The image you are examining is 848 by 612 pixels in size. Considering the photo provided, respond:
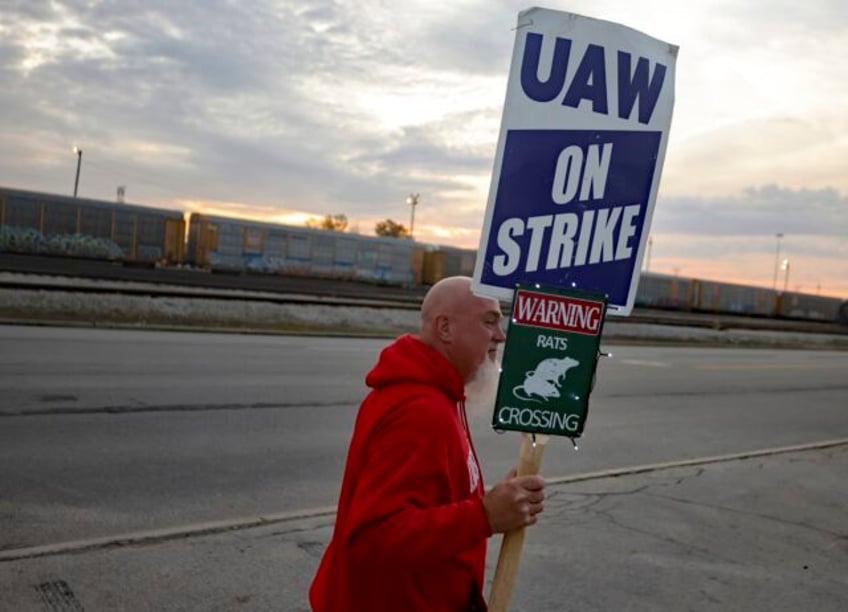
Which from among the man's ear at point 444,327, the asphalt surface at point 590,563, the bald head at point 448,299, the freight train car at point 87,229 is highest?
the bald head at point 448,299

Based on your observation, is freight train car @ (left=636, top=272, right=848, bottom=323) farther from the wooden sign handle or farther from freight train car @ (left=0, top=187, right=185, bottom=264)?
the wooden sign handle

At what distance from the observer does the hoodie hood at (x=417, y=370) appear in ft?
7.88

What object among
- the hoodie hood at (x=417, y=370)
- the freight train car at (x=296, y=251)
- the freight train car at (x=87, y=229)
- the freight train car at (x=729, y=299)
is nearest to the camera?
the hoodie hood at (x=417, y=370)

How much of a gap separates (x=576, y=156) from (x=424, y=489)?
3.60 ft

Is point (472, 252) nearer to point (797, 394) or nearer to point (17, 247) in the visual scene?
point (17, 247)

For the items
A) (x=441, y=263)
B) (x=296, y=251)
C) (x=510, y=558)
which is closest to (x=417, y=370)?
(x=510, y=558)

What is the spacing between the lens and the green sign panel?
2.50 metres

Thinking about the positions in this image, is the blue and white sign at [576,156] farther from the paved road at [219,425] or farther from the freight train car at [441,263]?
the freight train car at [441,263]

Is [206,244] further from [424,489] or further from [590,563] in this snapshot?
[424,489]

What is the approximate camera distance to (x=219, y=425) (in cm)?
952

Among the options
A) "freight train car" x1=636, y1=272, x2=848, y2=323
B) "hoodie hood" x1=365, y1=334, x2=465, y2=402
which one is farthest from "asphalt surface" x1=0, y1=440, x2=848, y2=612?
"freight train car" x1=636, y1=272, x2=848, y2=323

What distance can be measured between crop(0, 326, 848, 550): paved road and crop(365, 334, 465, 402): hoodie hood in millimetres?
3962

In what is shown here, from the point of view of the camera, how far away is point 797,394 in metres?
17.7

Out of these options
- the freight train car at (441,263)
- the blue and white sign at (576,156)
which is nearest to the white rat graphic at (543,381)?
the blue and white sign at (576,156)
